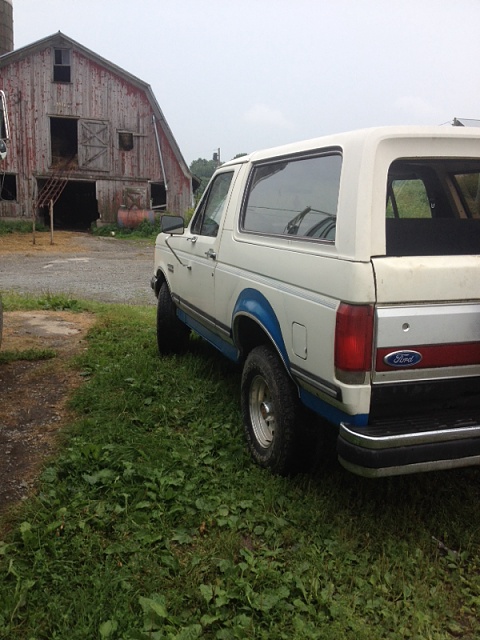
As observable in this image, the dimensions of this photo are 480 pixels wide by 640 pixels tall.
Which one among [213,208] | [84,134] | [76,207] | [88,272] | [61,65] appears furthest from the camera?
[76,207]

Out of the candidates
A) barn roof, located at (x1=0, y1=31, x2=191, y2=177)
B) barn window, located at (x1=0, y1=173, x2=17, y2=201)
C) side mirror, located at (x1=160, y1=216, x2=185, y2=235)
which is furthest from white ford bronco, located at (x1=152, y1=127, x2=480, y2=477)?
barn window, located at (x1=0, y1=173, x2=17, y2=201)

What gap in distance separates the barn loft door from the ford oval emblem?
23.7 metres

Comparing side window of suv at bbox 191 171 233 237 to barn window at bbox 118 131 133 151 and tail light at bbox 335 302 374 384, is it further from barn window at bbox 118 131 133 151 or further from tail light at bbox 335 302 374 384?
barn window at bbox 118 131 133 151

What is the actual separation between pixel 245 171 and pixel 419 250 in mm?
1546

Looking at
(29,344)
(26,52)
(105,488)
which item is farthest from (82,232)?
(105,488)

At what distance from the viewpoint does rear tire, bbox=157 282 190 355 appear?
5.87 meters

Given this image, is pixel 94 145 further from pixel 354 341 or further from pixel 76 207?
pixel 354 341

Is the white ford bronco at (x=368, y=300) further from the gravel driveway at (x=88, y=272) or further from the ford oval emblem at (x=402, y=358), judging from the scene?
the gravel driveway at (x=88, y=272)

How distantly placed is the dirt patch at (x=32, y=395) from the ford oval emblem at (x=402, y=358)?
2.20 m

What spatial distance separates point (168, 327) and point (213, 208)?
1.52 metres

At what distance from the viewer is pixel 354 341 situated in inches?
103

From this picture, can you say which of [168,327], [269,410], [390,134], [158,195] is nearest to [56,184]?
[158,195]

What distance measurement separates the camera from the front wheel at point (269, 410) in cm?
334

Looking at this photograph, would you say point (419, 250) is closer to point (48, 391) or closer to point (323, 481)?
point (323, 481)
